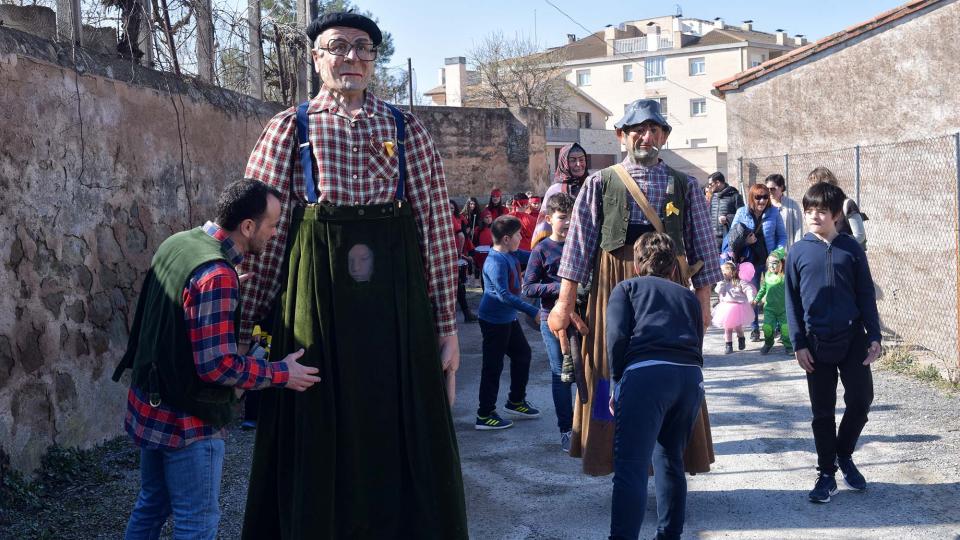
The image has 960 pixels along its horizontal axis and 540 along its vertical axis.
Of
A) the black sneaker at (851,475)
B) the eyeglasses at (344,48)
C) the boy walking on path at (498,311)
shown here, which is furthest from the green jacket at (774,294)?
the eyeglasses at (344,48)

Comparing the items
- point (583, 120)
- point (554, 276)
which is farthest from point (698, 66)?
point (554, 276)

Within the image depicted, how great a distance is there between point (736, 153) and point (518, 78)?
31582 mm

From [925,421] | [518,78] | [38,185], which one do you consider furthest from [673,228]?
[518,78]

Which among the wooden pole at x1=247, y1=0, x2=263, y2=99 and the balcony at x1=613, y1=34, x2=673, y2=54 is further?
the balcony at x1=613, y1=34, x2=673, y2=54

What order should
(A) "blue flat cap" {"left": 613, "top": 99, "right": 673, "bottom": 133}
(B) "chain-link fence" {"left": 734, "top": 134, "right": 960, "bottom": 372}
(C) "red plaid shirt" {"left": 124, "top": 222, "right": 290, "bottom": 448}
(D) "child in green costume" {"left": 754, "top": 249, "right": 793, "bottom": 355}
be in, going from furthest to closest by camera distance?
(B) "chain-link fence" {"left": 734, "top": 134, "right": 960, "bottom": 372}
(D) "child in green costume" {"left": 754, "top": 249, "right": 793, "bottom": 355}
(A) "blue flat cap" {"left": 613, "top": 99, "right": 673, "bottom": 133}
(C) "red plaid shirt" {"left": 124, "top": 222, "right": 290, "bottom": 448}

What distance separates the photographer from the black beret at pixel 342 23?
136 inches

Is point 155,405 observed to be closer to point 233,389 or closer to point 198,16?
point 233,389

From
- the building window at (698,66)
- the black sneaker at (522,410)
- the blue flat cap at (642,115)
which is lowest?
the black sneaker at (522,410)

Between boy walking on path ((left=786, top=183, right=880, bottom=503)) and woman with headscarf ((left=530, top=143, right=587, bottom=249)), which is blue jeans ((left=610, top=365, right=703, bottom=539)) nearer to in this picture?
boy walking on path ((left=786, top=183, right=880, bottom=503))

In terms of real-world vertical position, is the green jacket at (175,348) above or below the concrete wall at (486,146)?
below

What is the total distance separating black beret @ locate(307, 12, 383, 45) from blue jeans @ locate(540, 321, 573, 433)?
3.10 metres

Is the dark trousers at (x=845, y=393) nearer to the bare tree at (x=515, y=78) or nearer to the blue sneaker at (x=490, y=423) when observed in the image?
the blue sneaker at (x=490, y=423)

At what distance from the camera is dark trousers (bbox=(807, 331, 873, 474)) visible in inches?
200

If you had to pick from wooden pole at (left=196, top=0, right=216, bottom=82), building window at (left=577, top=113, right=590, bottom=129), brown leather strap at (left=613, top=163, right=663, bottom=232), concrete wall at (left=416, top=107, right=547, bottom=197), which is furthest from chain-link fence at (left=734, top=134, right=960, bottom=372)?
building window at (left=577, top=113, right=590, bottom=129)
